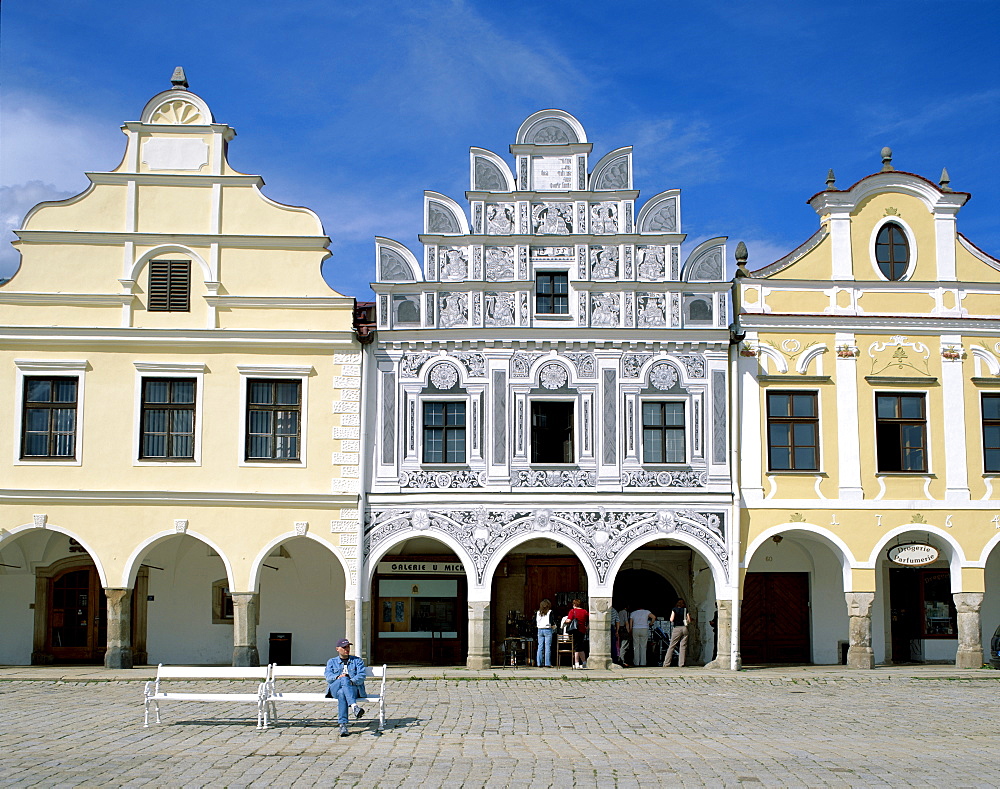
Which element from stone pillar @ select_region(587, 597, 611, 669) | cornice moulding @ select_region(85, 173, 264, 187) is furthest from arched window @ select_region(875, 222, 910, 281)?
cornice moulding @ select_region(85, 173, 264, 187)

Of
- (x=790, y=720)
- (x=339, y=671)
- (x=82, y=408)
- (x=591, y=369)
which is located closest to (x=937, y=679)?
(x=790, y=720)

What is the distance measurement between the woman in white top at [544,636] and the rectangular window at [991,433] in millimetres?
9958

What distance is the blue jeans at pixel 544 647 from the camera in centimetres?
2575

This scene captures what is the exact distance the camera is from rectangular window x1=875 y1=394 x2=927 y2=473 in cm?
2636

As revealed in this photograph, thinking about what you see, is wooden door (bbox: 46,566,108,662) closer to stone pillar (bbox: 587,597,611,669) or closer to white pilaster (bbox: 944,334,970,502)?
stone pillar (bbox: 587,597,611,669)

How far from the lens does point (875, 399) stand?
26.4m

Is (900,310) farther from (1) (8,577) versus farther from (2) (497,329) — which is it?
(1) (8,577)

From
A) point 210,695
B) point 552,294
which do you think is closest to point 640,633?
point 552,294

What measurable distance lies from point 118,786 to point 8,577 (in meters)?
Result: 16.3

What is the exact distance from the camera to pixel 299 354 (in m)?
25.9

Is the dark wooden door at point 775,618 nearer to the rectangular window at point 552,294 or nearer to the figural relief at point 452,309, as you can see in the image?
the rectangular window at point 552,294

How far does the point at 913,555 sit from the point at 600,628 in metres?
6.76

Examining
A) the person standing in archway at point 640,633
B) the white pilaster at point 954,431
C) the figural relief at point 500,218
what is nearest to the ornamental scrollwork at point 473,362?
the figural relief at point 500,218

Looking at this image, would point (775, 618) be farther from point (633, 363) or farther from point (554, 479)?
point (633, 363)
